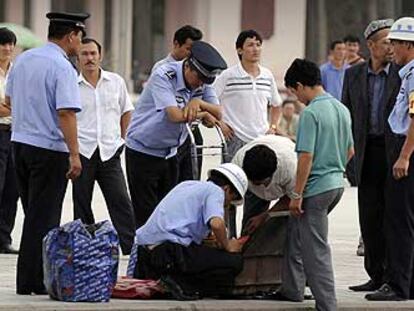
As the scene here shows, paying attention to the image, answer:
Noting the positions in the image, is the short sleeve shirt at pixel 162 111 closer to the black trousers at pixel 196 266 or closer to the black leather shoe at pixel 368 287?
the black trousers at pixel 196 266

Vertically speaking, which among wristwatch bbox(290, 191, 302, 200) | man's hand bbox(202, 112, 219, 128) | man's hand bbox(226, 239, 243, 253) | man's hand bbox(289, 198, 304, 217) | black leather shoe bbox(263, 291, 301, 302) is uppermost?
man's hand bbox(202, 112, 219, 128)

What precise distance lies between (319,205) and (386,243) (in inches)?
34.2

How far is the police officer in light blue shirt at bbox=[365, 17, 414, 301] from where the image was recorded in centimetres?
1064

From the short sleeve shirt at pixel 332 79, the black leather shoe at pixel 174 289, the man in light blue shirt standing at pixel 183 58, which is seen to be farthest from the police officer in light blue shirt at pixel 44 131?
the short sleeve shirt at pixel 332 79

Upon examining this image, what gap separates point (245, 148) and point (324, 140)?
753 millimetres

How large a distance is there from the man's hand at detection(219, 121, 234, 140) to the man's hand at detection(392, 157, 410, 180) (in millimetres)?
1726

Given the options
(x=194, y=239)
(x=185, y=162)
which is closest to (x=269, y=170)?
(x=194, y=239)

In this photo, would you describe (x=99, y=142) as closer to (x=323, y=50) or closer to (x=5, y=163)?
(x=5, y=163)

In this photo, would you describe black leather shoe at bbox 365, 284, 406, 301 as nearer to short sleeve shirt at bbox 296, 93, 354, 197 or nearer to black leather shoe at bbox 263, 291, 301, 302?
black leather shoe at bbox 263, 291, 301, 302

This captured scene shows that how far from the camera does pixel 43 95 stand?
10.4 m

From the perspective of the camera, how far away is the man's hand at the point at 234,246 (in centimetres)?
1052

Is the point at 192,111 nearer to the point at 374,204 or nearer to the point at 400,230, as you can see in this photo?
the point at 374,204

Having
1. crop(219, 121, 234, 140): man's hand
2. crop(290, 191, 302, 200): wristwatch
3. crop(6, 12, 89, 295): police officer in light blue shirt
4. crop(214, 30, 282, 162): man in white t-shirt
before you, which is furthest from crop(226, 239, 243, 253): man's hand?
crop(214, 30, 282, 162): man in white t-shirt

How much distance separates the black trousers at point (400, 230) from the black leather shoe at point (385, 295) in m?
0.03
